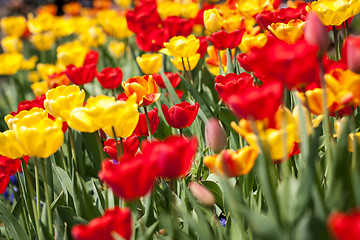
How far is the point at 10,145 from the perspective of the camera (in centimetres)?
128

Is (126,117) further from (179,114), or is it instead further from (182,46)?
(182,46)

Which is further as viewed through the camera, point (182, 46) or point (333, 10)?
point (182, 46)

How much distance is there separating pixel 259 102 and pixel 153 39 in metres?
1.54

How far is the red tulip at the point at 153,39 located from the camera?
2.30 meters

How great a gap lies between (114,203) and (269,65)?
27.9 inches

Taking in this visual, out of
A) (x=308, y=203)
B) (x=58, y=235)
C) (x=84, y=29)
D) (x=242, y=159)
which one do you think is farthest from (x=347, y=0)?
(x=84, y=29)

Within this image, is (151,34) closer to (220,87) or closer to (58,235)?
(220,87)

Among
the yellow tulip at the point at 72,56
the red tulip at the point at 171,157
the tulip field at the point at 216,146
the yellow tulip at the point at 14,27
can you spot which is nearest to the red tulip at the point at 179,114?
the tulip field at the point at 216,146

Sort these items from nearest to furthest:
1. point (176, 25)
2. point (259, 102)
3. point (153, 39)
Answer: point (259, 102) < point (153, 39) < point (176, 25)

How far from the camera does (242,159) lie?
1.09 metres

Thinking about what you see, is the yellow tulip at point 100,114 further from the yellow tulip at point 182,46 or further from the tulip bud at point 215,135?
the yellow tulip at point 182,46

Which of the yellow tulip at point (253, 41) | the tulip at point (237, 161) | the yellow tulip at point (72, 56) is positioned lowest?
the yellow tulip at point (72, 56)

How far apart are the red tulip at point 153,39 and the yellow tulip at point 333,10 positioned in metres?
0.81

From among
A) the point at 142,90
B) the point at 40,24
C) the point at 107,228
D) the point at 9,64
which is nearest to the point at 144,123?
the point at 142,90
